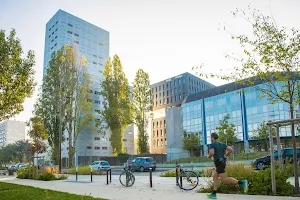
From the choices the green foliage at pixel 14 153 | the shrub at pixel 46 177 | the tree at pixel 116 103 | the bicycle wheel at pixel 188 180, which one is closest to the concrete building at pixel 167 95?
the tree at pixel 116 103

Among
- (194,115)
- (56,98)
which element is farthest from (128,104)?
(194,115)

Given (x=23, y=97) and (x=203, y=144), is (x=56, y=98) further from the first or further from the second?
(x=203, y=144)

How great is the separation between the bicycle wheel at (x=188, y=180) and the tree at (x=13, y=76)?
1322cm

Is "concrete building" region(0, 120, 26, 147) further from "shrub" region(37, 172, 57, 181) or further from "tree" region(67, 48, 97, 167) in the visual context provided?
"shrub" region(37, 172, 57, 181)

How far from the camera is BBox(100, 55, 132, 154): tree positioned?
52375 mm

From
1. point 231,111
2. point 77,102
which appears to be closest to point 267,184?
point 77,102

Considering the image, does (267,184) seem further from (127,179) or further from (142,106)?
(142,106)

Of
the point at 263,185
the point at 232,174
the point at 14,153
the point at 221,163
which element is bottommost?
the point at 14,153

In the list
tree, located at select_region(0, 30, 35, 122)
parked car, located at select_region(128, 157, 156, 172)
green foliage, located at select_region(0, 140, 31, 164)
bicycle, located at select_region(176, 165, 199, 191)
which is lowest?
green foliage, located at select_region(0, 140, 31, 164)

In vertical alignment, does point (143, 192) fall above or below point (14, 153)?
above

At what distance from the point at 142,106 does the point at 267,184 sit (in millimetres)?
45053

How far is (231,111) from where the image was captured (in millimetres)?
60844

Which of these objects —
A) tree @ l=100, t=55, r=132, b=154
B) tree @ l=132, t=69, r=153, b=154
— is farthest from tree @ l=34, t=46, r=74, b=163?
tree @ l=132, t=69, r=153, b=154

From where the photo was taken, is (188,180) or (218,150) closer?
(218,150)
